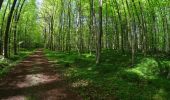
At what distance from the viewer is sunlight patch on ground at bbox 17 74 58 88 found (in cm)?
1645

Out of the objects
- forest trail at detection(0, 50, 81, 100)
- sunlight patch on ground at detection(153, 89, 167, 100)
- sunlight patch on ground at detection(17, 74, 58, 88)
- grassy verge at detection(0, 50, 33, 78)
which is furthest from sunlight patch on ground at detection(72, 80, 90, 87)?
grassy verge at detection(0, 50, 33, 78)

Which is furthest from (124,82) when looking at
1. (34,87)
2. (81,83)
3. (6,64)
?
(6,64)

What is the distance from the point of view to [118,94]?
1355cm

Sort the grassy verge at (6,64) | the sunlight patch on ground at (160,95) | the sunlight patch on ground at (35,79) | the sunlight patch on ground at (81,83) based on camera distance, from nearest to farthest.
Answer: the sunlight patch on ground at (160,95) → the sunlight patch on ground at (81,83) → the sunlight patch on ground at (35,79) → the grassy verge at (6,64)

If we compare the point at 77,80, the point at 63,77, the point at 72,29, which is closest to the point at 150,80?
the point at 77,80

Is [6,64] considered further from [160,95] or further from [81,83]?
[160,95]

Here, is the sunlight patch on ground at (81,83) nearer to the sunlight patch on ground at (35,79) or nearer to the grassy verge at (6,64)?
the sunlight patch on ground at (35,79)

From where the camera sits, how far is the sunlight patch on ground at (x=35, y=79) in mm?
16450

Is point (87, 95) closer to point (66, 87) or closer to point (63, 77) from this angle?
point (66, 87)

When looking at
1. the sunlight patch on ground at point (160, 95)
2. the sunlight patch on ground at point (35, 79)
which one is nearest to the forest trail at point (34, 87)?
the sunlight patch on ground at point (35, 79)

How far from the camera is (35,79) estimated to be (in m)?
18.0

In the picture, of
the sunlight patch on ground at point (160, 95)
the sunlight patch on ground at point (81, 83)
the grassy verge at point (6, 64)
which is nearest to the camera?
the sunlight patch on ground at point (160, 95)

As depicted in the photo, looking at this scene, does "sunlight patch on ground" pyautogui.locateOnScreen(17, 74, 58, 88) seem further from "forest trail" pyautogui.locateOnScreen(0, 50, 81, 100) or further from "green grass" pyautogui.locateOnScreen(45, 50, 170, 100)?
"green grass" pyautogui.locateOnScreen(45, 50, 170, 100)

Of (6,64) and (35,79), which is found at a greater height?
(6,64)
